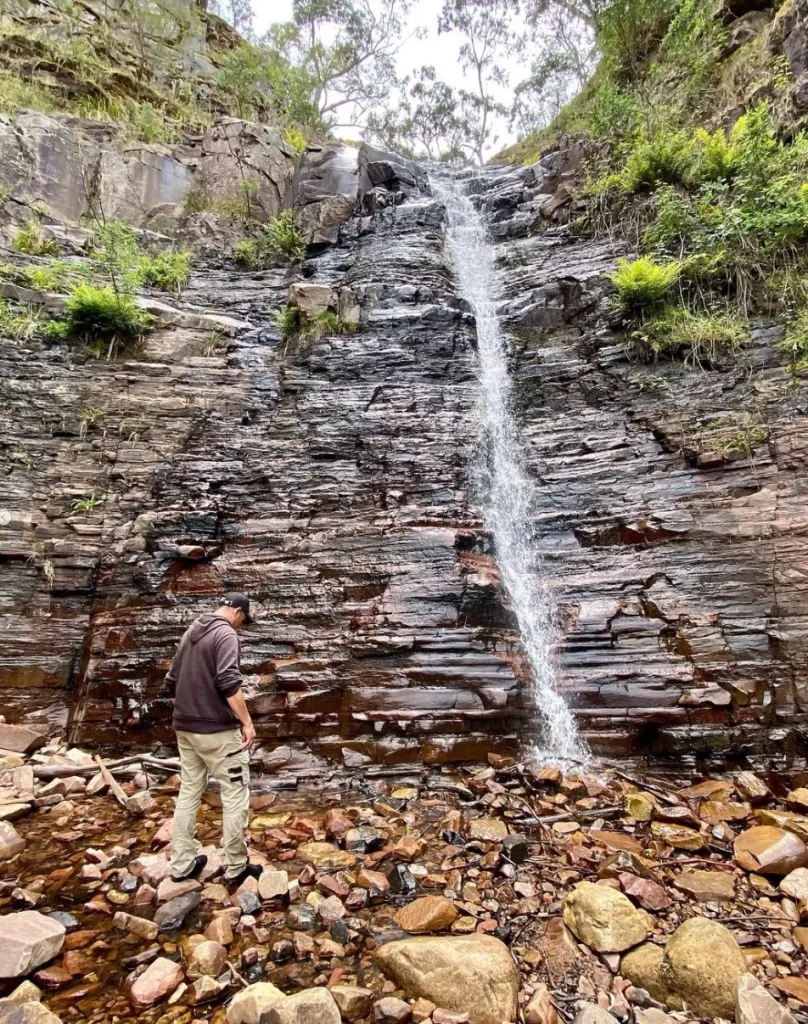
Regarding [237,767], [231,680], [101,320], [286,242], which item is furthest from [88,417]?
[286,242]

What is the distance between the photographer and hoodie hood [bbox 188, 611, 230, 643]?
390 cm

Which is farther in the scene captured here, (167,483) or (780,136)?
(780,136)

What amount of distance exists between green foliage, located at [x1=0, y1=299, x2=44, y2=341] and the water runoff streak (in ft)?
26.0

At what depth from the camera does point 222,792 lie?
12.4 ft

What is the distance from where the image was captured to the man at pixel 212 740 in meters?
3.70

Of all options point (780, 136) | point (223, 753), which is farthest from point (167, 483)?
point (780, 136)

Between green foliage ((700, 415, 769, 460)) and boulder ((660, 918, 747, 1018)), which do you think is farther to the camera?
green foliage ((700, 415, 769, 460))

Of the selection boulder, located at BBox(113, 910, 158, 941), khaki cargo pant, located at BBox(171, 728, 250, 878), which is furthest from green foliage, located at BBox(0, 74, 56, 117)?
boulder, located at BBox(113, 910, 158, 941)

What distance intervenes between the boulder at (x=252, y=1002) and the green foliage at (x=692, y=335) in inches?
376

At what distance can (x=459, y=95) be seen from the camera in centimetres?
3269

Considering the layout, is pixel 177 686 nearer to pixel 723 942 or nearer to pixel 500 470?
pixel 723 942

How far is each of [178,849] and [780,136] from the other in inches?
577

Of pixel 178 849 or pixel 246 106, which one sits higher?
pixel 246 106

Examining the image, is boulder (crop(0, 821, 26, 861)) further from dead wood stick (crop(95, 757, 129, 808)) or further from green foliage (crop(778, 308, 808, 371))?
green foliage (crop(778, 308, 808, 371))
